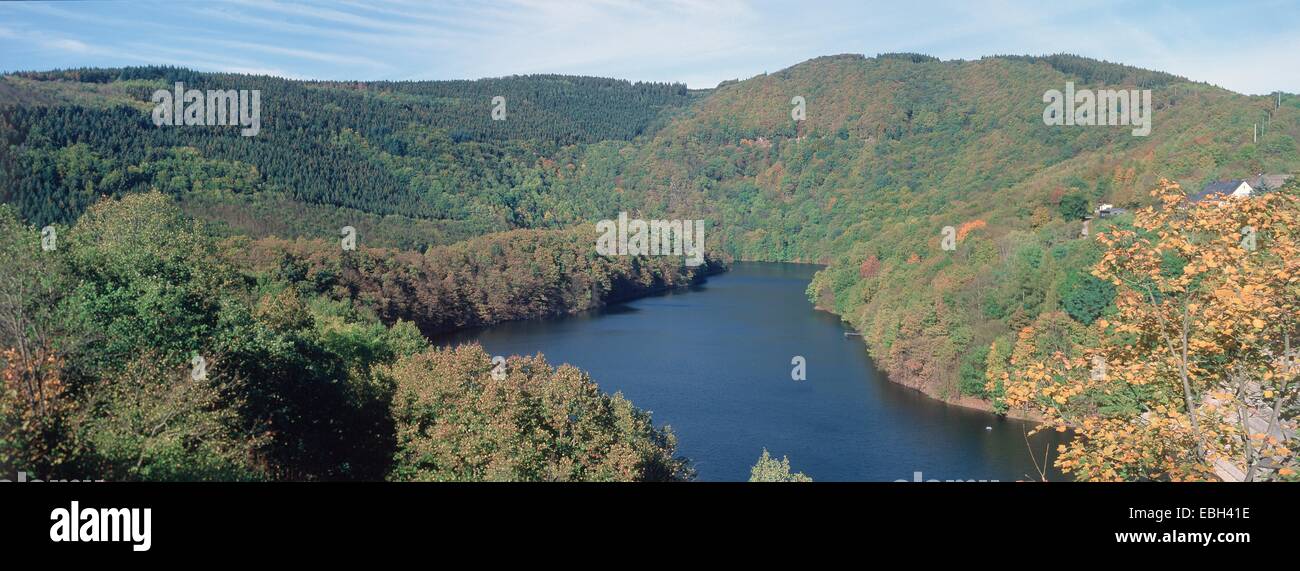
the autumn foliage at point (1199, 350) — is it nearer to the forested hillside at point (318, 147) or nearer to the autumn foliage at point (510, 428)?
the autumn foliage at point (510, 428)

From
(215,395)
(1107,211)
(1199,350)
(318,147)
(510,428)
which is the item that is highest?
(318,147)

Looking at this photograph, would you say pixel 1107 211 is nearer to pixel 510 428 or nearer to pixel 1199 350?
pixel 510 428

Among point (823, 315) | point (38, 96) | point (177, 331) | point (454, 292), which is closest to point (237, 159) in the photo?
point (38, 96)

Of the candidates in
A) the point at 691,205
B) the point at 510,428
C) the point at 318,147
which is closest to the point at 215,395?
the point at 510,428

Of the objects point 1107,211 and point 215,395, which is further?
point 1107,211

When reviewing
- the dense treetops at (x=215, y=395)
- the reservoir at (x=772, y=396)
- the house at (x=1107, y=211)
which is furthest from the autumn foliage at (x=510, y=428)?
the house at (x=1107, y=211)
